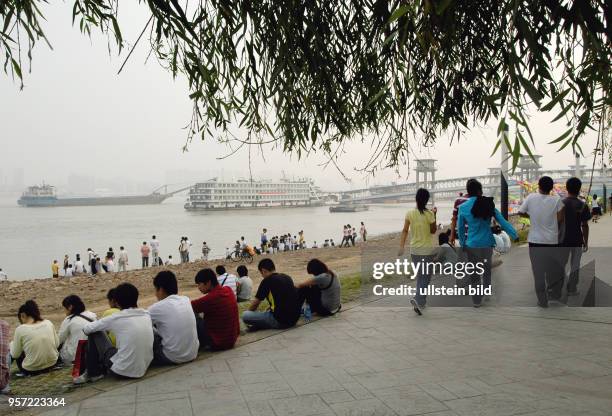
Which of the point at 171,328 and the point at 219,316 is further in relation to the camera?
the point at 219,316

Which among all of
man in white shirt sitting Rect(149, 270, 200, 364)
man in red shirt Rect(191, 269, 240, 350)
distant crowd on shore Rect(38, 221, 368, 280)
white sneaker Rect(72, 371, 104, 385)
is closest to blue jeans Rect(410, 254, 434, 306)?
man in red shirt Rect(191, 269, 240, 350)

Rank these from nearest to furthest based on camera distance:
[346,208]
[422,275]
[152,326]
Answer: [152,326] < [422,275] < [346,208]

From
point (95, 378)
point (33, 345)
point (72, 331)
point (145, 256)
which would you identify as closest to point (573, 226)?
point (95, 378)

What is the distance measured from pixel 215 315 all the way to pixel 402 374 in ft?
5.46

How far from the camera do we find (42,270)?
2522cm

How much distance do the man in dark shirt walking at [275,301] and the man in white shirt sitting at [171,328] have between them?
0.92 meters

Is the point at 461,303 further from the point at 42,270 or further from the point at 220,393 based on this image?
the point at 42,270

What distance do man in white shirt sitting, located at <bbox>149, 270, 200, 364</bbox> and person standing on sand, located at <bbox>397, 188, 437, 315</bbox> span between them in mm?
2247

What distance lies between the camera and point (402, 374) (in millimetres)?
3430

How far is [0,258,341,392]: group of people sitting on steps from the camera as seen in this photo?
12.1 feet

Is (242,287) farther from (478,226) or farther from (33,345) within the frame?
(478,226)

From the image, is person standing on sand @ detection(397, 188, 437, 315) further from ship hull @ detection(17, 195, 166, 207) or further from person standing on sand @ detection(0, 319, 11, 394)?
ship hull @ detection(17, 195, 166, 207)

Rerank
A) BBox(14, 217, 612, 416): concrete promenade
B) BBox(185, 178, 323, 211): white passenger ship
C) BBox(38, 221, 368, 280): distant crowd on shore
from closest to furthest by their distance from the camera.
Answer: BBox(14, 217, 612, 416): concrete promenade, BBox(38, 221, 368, 280): distant crowd on shore, BBox(185, 178, 323, 211): white passenger ship

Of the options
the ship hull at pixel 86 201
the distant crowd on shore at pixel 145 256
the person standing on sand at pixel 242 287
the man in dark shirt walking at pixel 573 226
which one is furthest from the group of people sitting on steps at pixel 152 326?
the ship hull at pixel 86 201
